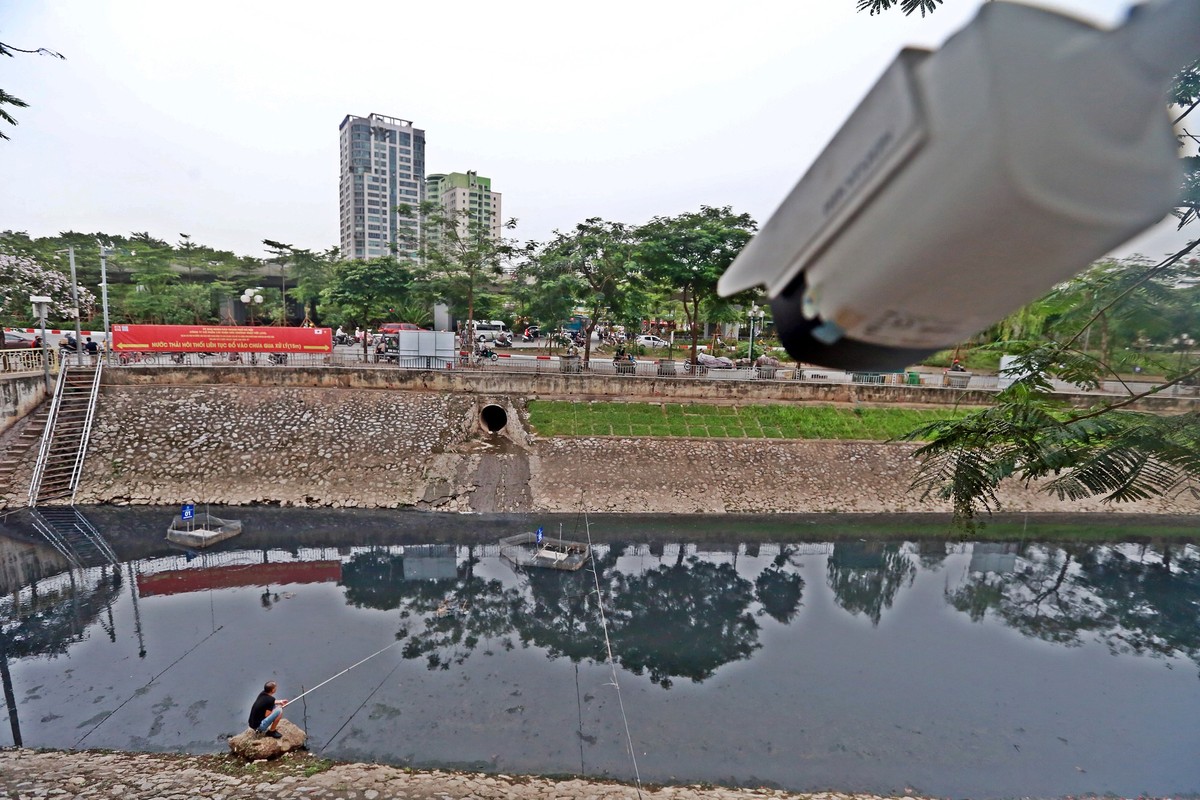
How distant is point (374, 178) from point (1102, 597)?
106 m

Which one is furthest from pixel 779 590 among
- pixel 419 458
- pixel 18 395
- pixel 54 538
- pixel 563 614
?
pixel 18 395

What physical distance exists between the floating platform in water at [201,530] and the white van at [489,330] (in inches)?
929

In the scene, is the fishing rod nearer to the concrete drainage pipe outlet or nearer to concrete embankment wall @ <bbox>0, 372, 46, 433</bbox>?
the concrete drainage pipe outlet

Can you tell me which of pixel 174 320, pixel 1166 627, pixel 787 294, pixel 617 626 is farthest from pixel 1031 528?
pixel 174 320

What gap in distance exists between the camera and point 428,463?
1945 cm

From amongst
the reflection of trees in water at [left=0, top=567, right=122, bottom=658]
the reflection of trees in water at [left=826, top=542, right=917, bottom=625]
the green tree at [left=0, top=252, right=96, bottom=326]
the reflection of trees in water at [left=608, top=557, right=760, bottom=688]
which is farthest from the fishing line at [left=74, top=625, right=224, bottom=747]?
the green tree at [left=0, top=252, right=96, bottom=326]

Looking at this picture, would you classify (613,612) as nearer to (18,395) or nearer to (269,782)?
(269,782)

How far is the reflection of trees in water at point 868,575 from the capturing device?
13164 millimetres

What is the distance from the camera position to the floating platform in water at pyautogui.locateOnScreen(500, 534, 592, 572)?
45.7ft

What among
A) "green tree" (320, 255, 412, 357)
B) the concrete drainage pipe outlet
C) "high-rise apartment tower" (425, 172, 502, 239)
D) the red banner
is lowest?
the concrete drainage pipe outlet

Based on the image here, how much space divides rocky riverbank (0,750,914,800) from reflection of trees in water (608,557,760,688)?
272 cm

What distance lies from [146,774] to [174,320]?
1456 inches

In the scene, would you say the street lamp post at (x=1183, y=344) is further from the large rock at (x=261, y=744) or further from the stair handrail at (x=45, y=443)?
the stair handrail at (x=45, y=443)

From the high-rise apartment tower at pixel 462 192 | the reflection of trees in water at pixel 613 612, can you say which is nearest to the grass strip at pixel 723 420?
the reflection of trees in water at pixel 613 612
